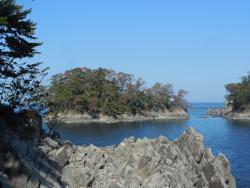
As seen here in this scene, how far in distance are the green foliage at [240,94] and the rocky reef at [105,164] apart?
4152 inches

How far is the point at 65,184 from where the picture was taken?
2567 centimetres

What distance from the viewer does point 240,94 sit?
14225 cm

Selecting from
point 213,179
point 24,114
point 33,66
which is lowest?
point 213,179

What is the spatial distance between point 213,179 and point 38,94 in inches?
545

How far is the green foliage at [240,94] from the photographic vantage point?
141500 millimetres

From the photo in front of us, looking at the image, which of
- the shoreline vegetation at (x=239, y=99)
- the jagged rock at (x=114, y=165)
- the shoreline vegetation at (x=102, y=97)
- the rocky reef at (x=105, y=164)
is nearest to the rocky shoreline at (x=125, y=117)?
the shoreline vegetation at (x=102, y=97)

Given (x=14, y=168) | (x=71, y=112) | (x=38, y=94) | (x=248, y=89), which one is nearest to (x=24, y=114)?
(x=38, y=94)

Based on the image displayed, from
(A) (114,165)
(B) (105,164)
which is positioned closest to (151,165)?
(A) (114,165)

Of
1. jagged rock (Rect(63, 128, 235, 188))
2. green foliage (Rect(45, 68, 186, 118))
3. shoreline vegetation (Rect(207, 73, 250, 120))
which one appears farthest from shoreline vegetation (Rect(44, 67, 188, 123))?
jagged rock (Rect(63, 128, 235, 188))

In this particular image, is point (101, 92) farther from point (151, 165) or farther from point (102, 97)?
point (151, 165)

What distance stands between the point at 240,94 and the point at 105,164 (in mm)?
117476

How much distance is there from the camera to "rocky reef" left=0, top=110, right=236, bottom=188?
76.8 feet

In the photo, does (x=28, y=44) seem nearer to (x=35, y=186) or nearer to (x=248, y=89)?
(x=35, y=186)

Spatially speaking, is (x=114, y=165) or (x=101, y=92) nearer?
(x=114, y=165)
